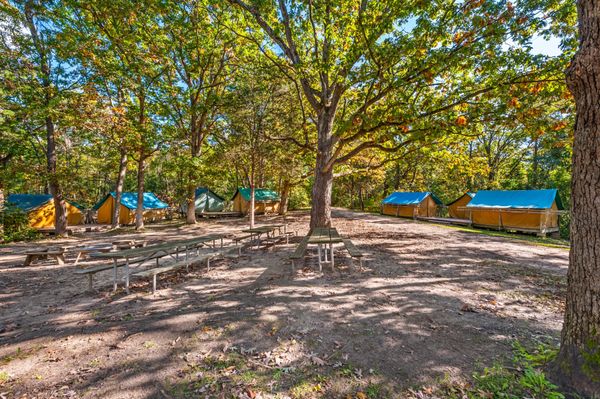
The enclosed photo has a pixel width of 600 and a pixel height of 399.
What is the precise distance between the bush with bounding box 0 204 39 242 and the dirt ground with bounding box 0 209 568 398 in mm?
10523

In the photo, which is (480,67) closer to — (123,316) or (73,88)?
(123,316)

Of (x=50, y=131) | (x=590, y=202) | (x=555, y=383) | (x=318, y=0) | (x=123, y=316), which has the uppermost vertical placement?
(x=318, y=0)

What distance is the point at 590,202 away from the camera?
2.40 meters

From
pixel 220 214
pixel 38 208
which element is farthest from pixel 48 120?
pixel 220 214

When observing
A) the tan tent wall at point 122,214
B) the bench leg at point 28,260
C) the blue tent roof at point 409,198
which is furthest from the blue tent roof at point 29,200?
the blue tent roof at point 409,198

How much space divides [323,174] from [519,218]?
18703 millimetres

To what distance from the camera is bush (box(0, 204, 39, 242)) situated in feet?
44.1

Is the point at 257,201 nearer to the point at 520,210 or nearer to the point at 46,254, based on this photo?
the point at 46,254

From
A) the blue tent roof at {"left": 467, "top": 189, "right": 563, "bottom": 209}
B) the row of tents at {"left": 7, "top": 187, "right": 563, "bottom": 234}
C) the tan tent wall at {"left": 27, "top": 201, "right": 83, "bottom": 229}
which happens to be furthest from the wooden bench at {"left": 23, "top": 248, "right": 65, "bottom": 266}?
the blue tent roof at {"left": 467, "top": 189, "right": 563, "bottom": 209}

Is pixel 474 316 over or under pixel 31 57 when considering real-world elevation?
under

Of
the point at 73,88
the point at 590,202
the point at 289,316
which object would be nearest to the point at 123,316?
the point at 289,316

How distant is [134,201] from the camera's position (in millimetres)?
23484

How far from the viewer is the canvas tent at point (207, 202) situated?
95.5 ft

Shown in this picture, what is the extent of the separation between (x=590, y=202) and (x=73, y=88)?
19301 millimetres
